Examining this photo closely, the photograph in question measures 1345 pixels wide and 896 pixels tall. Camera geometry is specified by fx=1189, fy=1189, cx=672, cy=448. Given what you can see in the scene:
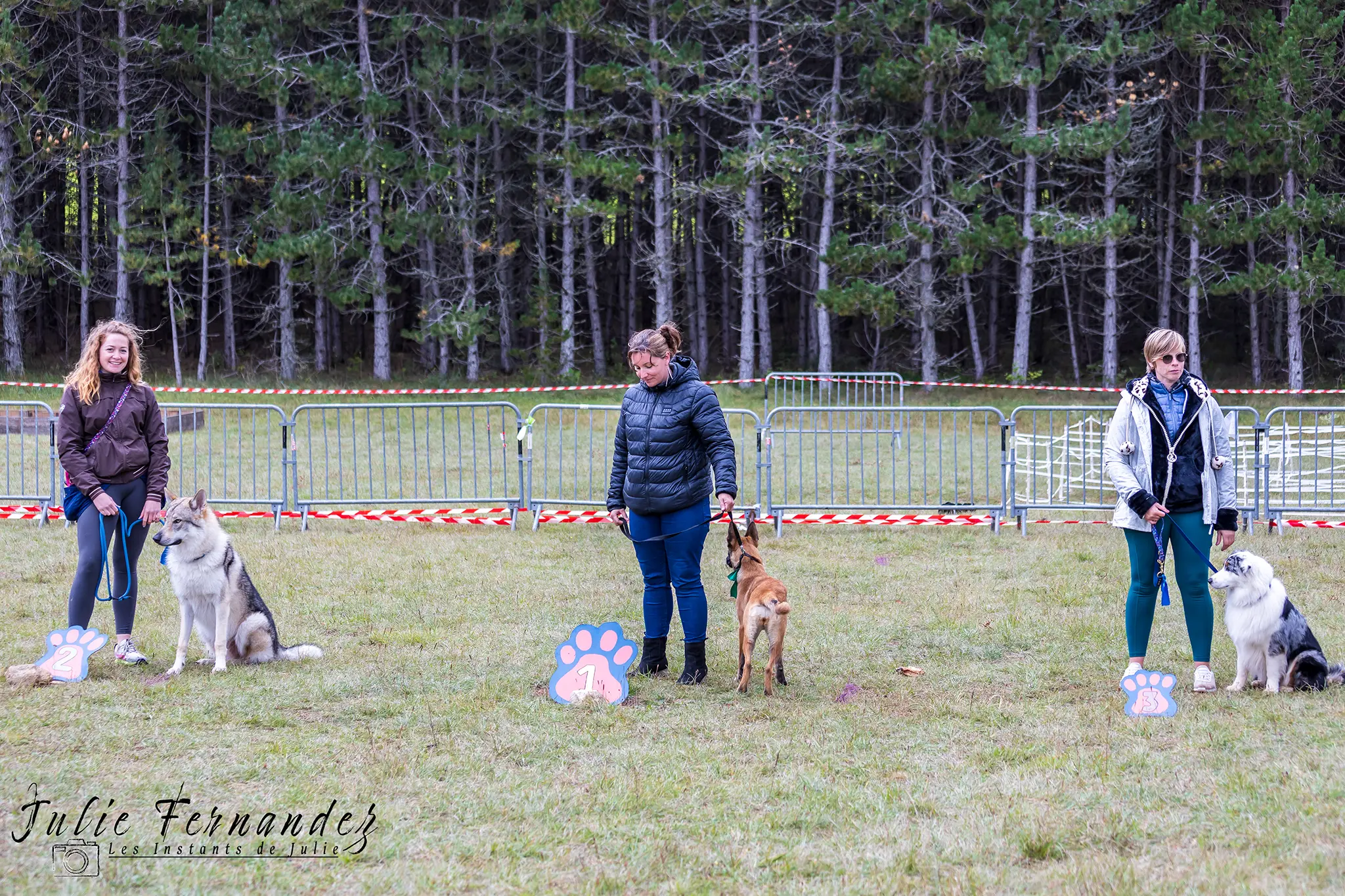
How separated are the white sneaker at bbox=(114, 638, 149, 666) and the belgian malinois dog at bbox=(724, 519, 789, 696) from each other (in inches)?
127

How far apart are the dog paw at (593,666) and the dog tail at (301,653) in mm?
1523

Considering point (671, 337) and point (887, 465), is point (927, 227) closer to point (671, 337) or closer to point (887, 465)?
point (887, 465)

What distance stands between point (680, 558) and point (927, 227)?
64.3 ft

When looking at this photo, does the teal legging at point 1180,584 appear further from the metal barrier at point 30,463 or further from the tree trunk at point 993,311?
the tree trunk at point 993,311

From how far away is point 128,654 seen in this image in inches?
252

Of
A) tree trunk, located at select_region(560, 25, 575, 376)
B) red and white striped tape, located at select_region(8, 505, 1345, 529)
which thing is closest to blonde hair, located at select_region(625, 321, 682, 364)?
red and white striped tape, located at select_region(8, 505, 1345, 529)

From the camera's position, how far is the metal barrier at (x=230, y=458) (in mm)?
11211

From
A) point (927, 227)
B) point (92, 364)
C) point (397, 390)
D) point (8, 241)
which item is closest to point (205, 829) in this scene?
point (92, 364)

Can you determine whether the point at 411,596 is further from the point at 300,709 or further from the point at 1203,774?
the point at 1203,774

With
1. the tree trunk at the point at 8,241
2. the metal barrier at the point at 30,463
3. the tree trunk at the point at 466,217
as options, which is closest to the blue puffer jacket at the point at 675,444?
the metal barrier at the point at 30,463

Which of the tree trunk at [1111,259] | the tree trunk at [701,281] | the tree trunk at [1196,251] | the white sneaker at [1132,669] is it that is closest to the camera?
the white sneaker at [1132,669]

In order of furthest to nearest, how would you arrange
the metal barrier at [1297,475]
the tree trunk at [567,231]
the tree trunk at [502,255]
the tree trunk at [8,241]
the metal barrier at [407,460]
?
the tree trunk at [502,255] < the tree trunk at [567,231] < the tree trunk at [8,241] < the metal barrier at [407,460] < the metal barrier at [1297,475]

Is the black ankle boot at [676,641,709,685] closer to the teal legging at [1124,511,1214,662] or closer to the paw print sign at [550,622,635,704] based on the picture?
the paw print sign at [550,622,635,704]

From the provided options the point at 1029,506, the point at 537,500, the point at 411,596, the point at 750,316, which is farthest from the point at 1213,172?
the point at 411,596
